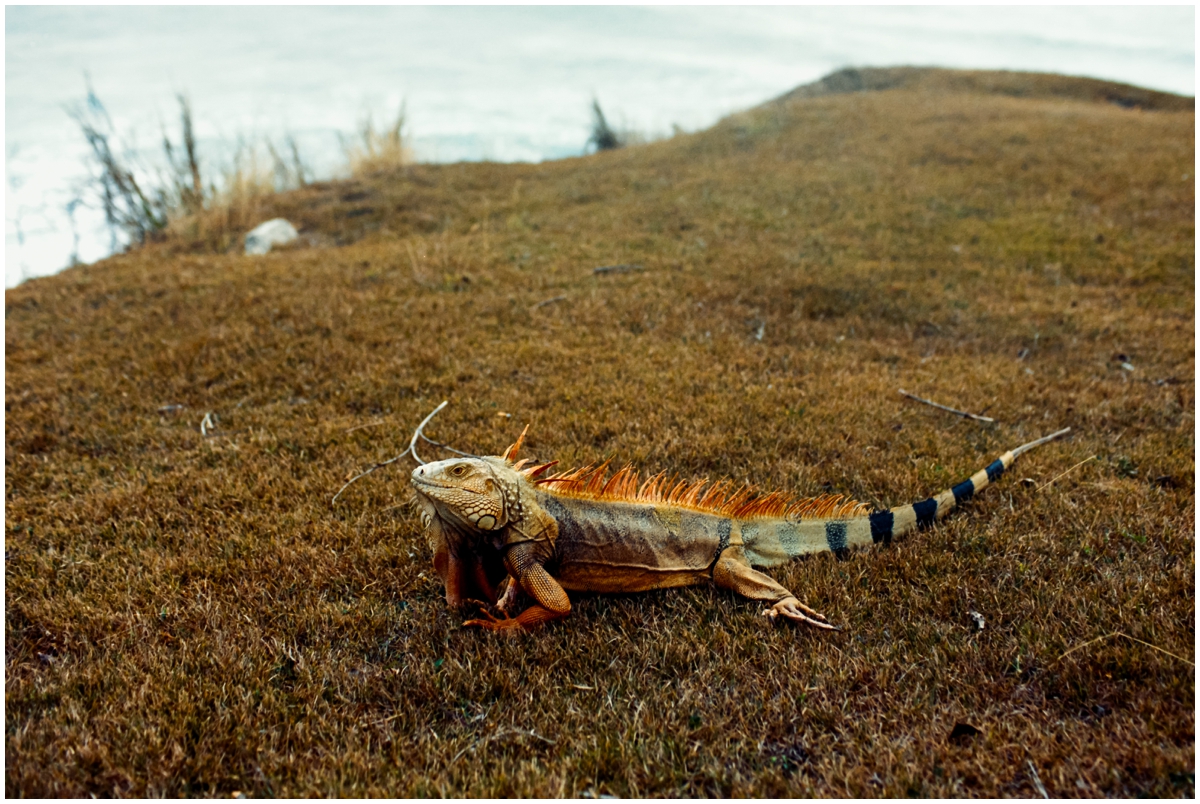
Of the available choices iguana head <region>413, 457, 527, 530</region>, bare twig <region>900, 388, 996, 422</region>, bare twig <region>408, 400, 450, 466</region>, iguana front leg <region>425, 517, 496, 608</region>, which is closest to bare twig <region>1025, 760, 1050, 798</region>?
iguana head <region>413, 457, 527, 530</region>

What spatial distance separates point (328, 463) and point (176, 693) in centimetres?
282

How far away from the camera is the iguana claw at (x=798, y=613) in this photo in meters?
3.83

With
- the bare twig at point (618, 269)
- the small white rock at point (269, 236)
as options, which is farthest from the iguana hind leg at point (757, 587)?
the small white rock at point (269, 236)

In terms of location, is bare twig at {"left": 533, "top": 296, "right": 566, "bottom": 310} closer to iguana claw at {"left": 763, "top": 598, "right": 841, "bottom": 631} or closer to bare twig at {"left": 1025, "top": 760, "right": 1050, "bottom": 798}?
iguana claw at {"left": 763, "top": 598, "right": 841, "bottom": 631}

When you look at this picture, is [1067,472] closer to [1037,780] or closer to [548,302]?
[1037,780]

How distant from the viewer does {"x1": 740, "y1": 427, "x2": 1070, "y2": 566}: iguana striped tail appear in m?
4.35

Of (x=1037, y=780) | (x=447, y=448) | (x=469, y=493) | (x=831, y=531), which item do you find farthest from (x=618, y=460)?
(x=1037, y=780)

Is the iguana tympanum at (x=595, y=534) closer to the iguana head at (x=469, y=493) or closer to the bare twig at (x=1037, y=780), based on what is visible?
the iguana head at (x=469, y=493)

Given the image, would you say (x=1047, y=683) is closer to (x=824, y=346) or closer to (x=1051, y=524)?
(x=1051, y=524)

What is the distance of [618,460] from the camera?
Answer: 19.2 feet

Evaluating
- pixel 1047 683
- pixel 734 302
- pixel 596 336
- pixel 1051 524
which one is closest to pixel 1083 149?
pixel 734 302

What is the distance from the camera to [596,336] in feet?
30.0

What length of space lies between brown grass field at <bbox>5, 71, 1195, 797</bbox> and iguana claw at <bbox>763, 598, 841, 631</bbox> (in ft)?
0.26

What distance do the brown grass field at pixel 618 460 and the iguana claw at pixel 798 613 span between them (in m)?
0.08
